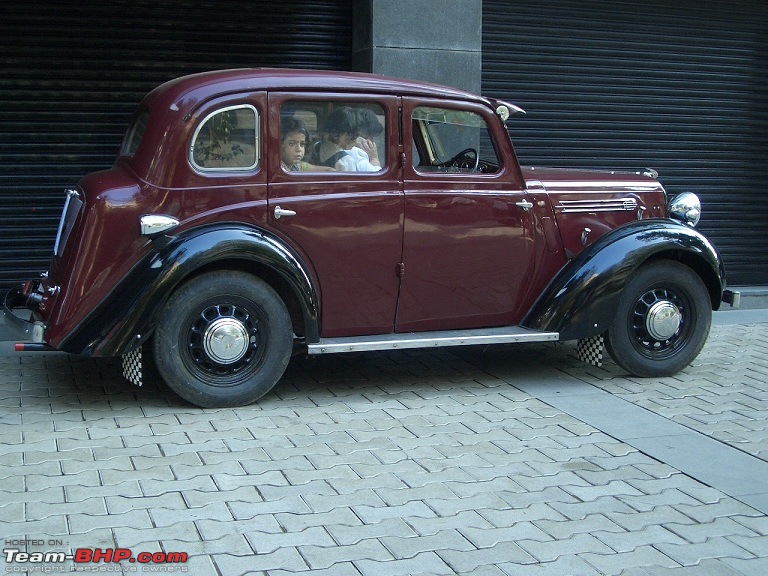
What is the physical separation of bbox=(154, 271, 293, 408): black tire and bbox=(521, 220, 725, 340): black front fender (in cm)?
179

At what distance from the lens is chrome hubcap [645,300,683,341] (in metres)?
6.73

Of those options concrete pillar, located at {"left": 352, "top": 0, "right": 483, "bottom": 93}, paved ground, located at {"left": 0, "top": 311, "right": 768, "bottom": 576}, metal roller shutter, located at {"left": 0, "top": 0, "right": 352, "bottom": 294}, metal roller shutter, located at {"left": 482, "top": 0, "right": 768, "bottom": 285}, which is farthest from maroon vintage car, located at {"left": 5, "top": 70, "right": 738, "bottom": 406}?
metal roller shutter, located at {"left": 482, "top": 0, "right": 768, "bottom": 285}

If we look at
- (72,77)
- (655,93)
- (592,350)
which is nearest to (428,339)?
(592,350)

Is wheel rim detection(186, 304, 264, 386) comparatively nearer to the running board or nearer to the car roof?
the running board

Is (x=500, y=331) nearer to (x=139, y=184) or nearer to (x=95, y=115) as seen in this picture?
(x=139, y=184)

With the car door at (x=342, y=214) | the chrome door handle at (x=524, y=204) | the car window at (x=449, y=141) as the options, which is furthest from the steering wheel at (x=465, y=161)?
the car door at (x=342, y=214)

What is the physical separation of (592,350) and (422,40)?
337cm

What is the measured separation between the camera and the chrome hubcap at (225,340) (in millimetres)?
5840

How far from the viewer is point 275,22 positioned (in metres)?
8.90

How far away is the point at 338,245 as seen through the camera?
20.1ft

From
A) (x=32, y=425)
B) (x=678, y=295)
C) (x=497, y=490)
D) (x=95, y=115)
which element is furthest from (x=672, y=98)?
(x=32, y=425)

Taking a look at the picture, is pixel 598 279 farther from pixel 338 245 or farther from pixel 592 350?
pixel 338 245

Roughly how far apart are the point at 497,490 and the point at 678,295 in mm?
2795

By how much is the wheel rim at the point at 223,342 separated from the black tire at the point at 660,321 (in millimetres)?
2454
